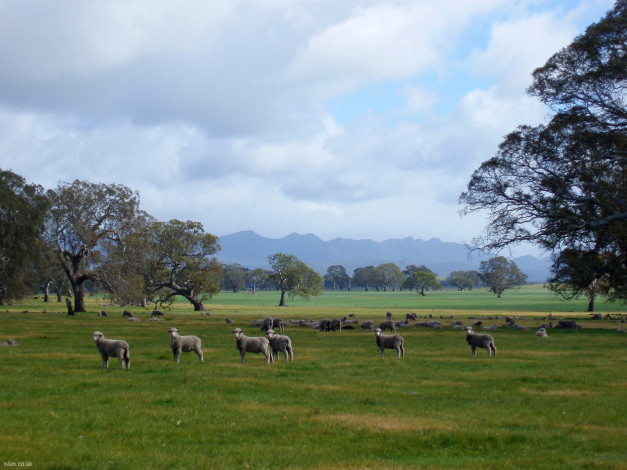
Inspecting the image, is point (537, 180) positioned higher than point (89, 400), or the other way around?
point (537, 180)

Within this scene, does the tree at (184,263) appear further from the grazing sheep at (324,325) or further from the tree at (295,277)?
the grazing sheep at (324,325)

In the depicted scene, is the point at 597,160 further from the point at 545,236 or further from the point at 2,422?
the point at 2,422

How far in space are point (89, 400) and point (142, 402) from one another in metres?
1.24

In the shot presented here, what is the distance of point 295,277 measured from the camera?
10012cm

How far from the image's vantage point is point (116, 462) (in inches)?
323

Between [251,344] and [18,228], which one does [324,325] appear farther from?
[18,228]

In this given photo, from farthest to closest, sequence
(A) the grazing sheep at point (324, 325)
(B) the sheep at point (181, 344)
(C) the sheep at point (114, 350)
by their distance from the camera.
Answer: (A) the grazing sheep at point (324, 325), (B) the sheep at point (181, 344), (C) the sheep at point (114, 350)

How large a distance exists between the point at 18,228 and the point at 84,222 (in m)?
8.01

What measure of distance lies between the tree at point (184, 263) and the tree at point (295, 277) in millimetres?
23472

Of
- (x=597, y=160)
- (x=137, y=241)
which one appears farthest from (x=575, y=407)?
(x=137, y=241)

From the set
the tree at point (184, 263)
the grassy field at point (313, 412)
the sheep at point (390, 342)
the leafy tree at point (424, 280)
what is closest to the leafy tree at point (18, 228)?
the tree at point (184, 263)

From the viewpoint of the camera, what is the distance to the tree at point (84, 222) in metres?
54.4

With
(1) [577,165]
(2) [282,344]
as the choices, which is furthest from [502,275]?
(2) [282,344]

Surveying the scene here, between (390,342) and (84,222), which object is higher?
(84,222)
